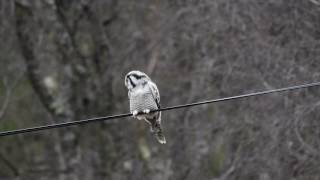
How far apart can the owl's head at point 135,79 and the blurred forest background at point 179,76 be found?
6.73 feet

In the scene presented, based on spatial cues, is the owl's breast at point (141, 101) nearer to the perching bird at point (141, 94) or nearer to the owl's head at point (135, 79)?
the perching bird at point (141, 94)

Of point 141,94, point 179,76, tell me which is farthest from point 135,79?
point 179,76

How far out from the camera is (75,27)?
16609mm

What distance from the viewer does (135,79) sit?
10742 millimetres

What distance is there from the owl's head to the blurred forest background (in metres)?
2.05

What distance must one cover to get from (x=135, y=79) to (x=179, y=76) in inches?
156

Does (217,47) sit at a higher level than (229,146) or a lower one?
higher

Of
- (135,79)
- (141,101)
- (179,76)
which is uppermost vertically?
(179,76)

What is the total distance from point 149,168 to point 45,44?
298 centimetres

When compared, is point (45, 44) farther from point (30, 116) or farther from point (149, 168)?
point (30, 116)

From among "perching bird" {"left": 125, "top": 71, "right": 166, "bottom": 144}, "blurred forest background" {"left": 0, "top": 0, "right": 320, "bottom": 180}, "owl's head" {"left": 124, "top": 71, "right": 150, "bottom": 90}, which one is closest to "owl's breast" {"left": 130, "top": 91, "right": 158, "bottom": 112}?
"perching bird" {"left": 125, "top": 71, "right": 166, "bottom": 144}

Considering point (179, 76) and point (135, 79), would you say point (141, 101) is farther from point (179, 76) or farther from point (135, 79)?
point (179, 76)

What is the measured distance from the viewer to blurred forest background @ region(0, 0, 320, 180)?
11750mm

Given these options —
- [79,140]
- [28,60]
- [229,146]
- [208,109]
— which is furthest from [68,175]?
[229,146]
